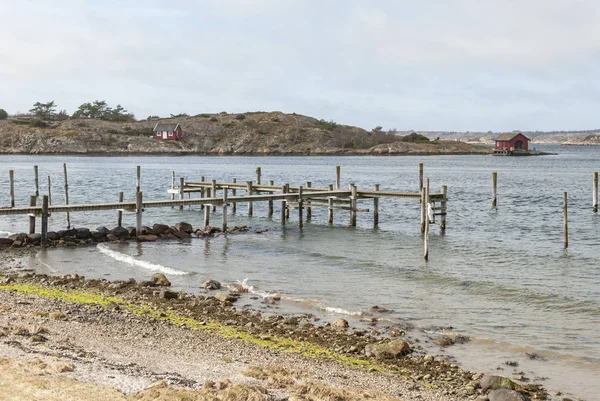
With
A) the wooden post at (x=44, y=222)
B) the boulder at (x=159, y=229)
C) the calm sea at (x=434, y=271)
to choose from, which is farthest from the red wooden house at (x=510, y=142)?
the wooden post at (x=44, y=222)

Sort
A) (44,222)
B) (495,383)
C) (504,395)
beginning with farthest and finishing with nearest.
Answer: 1. (44,222)
2. (495,383)
3. (504,395)

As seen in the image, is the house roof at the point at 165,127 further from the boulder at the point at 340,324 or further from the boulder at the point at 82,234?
the boulder at the point at 340,324

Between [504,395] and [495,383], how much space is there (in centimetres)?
66

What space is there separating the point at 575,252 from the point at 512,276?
263 inches

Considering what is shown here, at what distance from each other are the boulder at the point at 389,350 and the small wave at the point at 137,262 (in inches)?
395

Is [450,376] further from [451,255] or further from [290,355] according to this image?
[451,255]

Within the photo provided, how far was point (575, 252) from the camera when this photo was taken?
88.6ft

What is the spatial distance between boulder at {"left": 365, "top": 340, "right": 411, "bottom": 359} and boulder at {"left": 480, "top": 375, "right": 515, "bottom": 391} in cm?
203

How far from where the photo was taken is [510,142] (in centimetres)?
14838

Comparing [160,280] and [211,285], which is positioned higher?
[160,280]

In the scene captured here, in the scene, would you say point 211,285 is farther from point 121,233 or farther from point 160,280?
point 121,233

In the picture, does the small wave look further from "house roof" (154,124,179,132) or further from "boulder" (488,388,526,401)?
"house roof" (154,124,179,132)

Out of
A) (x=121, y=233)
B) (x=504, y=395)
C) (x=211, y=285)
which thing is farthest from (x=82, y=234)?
(x=504, y=395)

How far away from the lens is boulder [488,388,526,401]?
1009 cm
